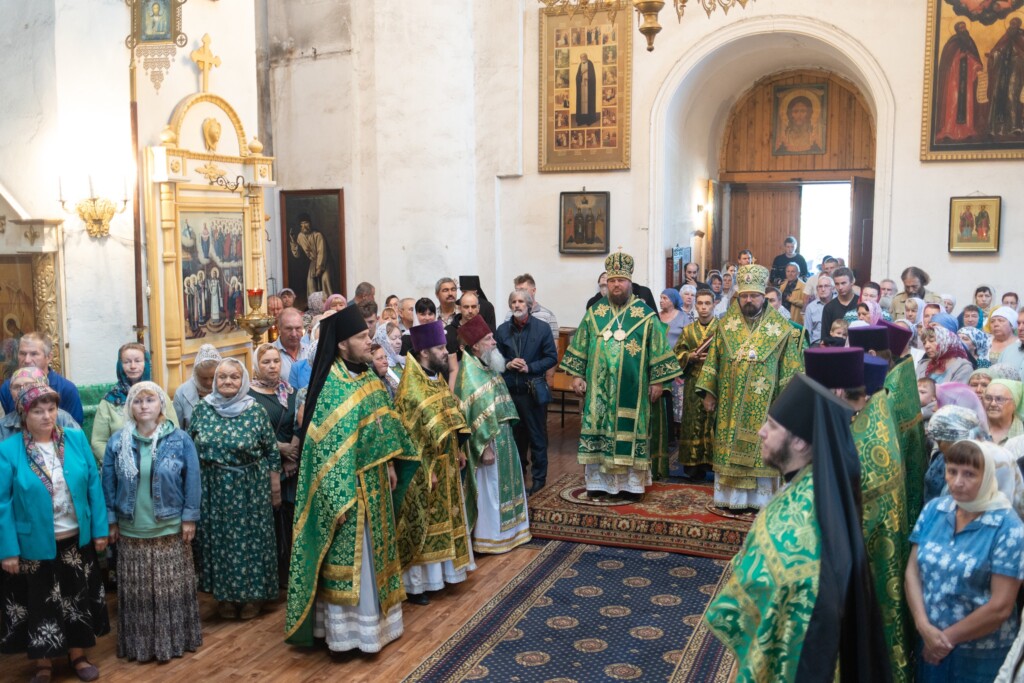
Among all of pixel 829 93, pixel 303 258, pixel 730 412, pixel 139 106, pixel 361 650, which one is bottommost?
Answer: pixel 361 650

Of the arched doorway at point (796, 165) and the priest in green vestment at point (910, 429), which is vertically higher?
the arched doorway at point (796, 165)

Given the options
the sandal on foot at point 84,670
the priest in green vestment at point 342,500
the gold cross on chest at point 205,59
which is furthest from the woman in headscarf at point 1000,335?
the gold cross on chest at point 205,59

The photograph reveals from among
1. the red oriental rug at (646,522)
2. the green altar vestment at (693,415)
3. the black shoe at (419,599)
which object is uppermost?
the green altar vestment at (693,415)

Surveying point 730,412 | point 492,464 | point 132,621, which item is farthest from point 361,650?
point 730,412

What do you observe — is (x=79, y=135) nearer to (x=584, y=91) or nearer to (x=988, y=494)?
(x=584, y=91)

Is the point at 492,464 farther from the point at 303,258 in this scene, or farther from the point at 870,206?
the point at 870,206

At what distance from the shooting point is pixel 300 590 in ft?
18.2

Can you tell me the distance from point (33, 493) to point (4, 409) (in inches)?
55.9

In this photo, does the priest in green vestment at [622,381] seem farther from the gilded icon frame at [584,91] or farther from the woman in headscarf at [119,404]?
the gilded icon frame at [584,91]

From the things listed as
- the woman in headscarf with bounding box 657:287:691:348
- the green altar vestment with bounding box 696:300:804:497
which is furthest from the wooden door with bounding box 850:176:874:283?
the green altar vestment with bounding box 696:300:804:497

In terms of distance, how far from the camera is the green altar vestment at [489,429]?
7.13m

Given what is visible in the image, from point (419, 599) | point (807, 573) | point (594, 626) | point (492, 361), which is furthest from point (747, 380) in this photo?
point (807, 573)

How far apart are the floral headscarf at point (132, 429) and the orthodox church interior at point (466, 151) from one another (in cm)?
234

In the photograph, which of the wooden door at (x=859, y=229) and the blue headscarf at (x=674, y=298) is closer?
the blue headscarf at (x=674, y=298)
